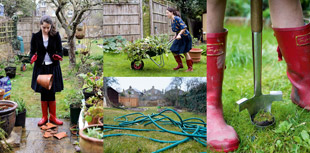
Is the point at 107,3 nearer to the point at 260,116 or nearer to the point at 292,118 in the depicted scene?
the point at 260,116

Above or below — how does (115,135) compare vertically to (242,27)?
below

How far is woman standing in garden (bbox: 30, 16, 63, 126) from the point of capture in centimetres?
321

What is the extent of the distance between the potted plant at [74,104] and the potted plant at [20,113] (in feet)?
1.43

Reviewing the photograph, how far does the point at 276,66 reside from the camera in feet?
12.6

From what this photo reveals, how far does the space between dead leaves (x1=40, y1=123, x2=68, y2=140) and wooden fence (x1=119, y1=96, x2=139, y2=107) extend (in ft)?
5.46

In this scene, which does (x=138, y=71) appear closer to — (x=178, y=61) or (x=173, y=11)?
(x=178, y=61)

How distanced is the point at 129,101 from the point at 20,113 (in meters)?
1.94

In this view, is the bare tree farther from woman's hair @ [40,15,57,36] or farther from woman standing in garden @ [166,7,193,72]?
woman standing in garden @ [166,7,193,72]

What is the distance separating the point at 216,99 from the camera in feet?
6.55

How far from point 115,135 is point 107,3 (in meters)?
0.75

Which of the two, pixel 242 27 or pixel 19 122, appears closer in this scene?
pixel 19 122

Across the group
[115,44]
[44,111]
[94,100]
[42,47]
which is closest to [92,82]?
[94,100]

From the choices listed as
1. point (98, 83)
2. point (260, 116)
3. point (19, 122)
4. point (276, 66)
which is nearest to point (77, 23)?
point (98, 83)

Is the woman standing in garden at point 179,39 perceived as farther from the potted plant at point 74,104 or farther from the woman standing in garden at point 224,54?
the potted plant at point 74,104
